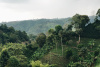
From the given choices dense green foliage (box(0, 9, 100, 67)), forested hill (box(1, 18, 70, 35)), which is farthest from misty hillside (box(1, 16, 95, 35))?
dense green foliage (box(0, 9, 100, 67))

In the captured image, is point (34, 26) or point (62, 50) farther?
point (34, 26)

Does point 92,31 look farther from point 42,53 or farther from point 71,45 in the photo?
point 42,53

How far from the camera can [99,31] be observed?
3966cm

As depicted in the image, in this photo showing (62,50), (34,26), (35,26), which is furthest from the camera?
(34,26)

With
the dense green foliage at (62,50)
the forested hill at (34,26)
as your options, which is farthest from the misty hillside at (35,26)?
the dense green foliage at (62,50)

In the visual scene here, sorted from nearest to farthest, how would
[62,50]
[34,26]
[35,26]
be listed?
[62,50]
[35,26]
[34,26]

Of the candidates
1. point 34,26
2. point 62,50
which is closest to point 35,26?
point 34,26

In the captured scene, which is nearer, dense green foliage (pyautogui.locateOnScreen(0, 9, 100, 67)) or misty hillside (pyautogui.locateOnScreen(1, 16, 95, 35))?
dense green foliage (pyautogui.locateOnScreen(0, 9, 100, 67))

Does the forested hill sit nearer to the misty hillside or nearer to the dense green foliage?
the misty hillside

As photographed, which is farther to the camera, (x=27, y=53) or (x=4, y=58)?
(x=27, y=53)

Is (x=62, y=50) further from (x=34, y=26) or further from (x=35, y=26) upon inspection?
(x=34, y=26)

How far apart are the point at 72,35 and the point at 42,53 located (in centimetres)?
1437

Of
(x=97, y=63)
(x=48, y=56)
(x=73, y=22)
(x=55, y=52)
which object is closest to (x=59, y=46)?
(x=55, y=52)

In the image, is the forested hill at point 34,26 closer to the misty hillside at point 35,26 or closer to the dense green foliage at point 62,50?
the misty hillside at point 35,26
